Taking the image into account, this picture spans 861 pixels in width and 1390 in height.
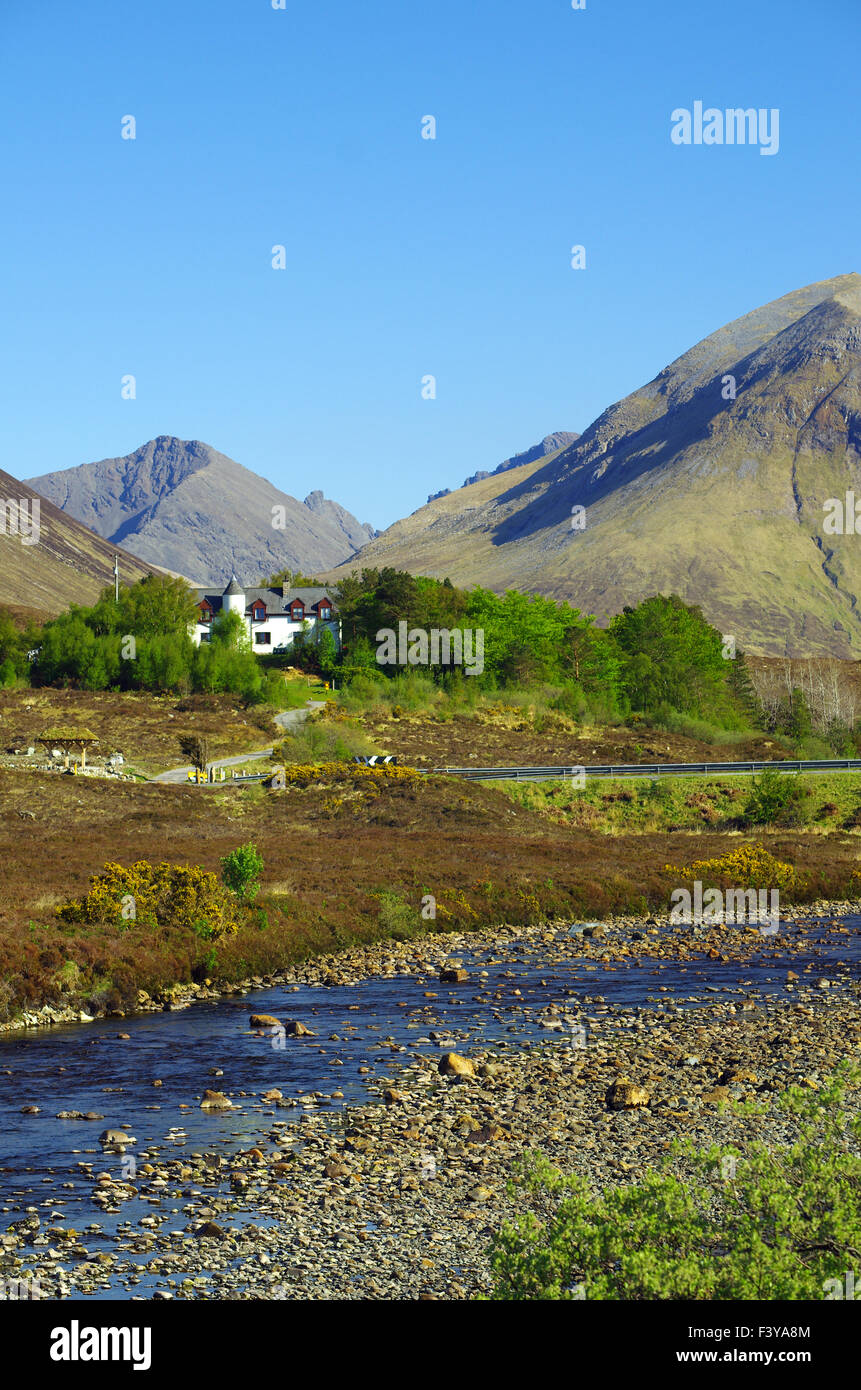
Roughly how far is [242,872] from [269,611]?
93503 mm

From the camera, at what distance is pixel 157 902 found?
30906 mm

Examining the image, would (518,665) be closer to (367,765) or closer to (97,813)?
(367,765)

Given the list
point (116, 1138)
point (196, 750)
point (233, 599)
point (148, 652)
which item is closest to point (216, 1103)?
point (116, 1138)

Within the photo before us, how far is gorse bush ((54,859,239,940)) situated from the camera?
97.7 feet

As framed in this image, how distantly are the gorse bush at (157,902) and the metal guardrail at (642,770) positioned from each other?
31.2 m

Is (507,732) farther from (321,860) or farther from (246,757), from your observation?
(321,860)

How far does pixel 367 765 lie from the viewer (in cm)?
6488

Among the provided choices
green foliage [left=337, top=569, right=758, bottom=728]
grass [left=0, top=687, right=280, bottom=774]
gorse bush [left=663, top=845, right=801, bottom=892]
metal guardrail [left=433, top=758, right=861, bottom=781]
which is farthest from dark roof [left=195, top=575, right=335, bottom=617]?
gorse bush [left=663, top=845, right=801, bottom=892]

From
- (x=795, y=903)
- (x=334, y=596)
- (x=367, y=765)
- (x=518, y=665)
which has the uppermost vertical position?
(x=334, y=596)

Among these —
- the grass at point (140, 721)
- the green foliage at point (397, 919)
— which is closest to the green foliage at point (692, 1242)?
the green foliage at point (397, 919)

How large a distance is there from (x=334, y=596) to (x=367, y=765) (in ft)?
190
